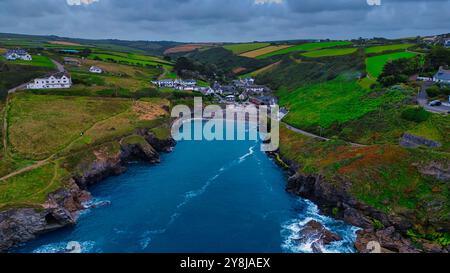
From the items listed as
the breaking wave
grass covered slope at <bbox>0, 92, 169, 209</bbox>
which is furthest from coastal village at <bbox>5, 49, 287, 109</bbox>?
the breaking wave

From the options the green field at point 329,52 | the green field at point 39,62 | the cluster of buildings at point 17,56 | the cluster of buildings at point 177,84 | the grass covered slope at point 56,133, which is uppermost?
the green field at point 329,52

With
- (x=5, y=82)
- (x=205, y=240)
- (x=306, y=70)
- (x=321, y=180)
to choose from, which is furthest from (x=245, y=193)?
(x=306, y=70)

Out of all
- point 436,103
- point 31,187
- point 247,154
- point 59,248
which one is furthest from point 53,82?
point 436,103

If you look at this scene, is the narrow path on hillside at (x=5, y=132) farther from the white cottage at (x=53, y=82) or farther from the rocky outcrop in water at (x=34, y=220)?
the white cottage at (x=53, y=82)

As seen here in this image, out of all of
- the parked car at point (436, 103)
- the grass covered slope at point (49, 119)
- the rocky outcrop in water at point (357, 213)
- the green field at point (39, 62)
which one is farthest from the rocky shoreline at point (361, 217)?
the green field at point (39, 62)

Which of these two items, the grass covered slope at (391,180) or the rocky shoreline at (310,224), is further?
the grass covered slope at (391,180)

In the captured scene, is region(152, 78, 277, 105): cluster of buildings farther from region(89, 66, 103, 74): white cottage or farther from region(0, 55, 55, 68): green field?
region(0, 55, 55, 68): green field

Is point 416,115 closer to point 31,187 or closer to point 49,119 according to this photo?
point 31,187

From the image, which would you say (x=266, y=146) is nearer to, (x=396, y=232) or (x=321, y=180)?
(x=321, y=180)
